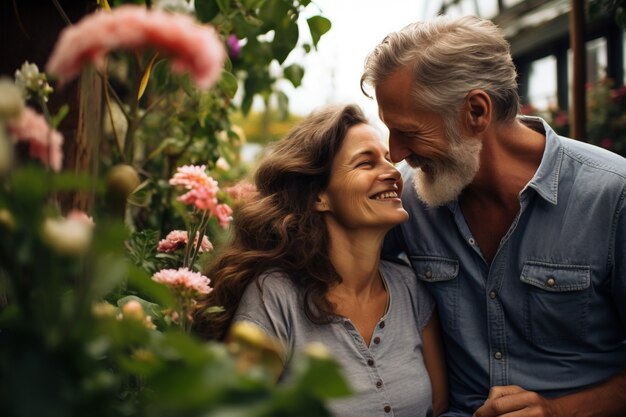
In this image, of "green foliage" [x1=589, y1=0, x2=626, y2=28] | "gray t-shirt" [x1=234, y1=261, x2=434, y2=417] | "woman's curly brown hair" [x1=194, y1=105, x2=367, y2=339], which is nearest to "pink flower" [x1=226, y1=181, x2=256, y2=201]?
"woman's curly brown hair" [x1=194, y1=105, x2=367, y2=339]

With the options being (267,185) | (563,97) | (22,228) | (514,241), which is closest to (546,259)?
(514,241)

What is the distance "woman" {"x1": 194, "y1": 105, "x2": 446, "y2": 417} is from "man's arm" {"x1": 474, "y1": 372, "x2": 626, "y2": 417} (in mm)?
210

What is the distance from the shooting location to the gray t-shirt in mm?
2041

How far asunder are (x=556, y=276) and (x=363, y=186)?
2.08 feet

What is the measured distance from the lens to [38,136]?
0.77m

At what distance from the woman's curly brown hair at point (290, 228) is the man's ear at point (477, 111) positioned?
350 mm

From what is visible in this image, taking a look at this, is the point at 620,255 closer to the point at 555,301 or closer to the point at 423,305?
the point at 555,301

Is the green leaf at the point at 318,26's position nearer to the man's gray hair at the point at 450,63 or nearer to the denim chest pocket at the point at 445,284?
the man's gray hair at the point at 450,63

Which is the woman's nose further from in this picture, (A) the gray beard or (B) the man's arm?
(B) the man's arm

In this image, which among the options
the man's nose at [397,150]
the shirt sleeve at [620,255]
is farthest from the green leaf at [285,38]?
the shirt sleeve at [620,255]

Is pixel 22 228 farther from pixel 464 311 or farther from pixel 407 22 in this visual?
pixel 407 22

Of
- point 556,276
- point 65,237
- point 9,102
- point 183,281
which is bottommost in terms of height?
point 556,276

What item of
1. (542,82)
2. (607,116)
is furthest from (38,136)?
(542,82)

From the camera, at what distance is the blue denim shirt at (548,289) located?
2141 mm
